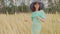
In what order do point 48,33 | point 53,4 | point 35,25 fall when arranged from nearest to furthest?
point 35,25 < point 48,33 < point 53,4

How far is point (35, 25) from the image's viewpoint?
294cm

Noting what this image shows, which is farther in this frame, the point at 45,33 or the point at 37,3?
the point at 45,33

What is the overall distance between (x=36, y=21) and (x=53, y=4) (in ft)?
44.5

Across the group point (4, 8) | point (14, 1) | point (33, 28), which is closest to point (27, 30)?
point (33, 28)

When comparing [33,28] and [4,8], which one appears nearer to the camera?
[33,28]

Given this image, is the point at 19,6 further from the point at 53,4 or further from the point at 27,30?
the point at 27,30

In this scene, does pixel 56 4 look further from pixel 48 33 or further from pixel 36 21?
pixel 36 21

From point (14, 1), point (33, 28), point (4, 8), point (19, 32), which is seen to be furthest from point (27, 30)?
point (14, 1)

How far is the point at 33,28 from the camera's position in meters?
2.95

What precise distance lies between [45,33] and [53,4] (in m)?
12.1

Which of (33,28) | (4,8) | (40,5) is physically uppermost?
(40,5)

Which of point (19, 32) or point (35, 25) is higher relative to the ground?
point (35, 25)

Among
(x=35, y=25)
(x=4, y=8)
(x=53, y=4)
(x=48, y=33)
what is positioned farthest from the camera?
(x=53, y=4)

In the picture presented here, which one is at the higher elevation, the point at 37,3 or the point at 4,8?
the point at 37,3
